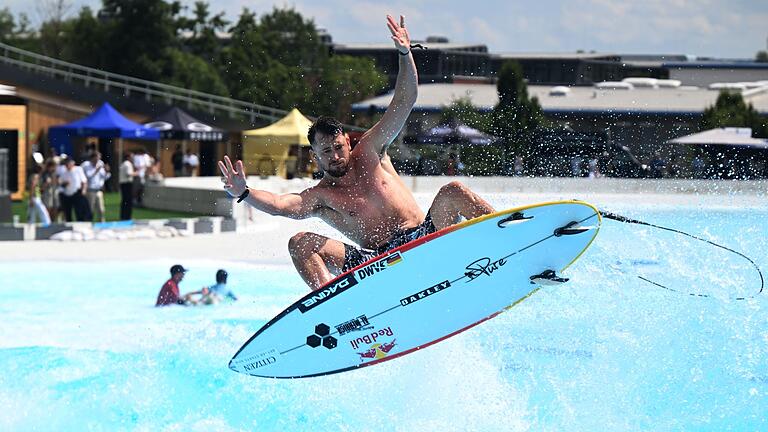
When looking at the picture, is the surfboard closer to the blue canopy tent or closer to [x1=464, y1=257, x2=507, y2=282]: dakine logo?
[x1=464, y1=257, x2=507, y2=282]: dakine logo

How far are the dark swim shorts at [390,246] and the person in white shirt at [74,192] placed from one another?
12.0m

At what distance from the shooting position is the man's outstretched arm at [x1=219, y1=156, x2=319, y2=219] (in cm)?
615

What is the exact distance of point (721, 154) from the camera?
3172 cm

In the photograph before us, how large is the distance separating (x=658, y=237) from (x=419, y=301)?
10331 millimetres

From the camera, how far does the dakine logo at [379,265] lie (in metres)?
6.35

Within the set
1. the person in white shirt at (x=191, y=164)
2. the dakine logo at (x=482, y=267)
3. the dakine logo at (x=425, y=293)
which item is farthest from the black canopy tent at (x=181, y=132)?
the dakine logo at (x=482, y=267)

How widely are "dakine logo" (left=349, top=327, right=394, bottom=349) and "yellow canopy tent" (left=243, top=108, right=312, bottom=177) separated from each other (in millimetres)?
19795

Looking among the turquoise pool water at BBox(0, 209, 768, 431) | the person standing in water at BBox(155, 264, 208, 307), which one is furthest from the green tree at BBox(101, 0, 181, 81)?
the person standing in water at BBox(155, 264, 208, 307)

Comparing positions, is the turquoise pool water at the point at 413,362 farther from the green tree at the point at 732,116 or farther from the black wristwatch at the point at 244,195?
the green tree at the point at 732,116

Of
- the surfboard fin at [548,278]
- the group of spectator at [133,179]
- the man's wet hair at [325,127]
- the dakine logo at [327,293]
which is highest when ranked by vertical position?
the man's wet hair at [325,127]

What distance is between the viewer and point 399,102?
657 centimetres

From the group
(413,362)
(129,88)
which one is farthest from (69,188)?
(129,88)

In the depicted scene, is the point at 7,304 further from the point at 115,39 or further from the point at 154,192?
the point at 115,39

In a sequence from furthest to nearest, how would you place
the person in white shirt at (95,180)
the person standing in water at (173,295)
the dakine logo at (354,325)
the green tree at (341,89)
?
1. the green tree at (341,89)
2. the person in white shirt at (95,180)
3. the person standing in water at (173,295)
4. the dakine logo at (354,325)
